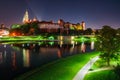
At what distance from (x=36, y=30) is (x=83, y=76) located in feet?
538

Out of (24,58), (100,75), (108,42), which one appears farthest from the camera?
(24,58)

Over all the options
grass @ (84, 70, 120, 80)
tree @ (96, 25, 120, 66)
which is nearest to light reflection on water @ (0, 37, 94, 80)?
grass @ (84, 70, 120, 80)

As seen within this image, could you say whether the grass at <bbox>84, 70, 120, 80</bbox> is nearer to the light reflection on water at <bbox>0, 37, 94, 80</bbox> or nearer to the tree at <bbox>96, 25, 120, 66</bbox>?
the tree at <bbox>96, 25, 120, 66</bbox>

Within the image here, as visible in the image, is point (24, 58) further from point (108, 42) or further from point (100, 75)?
point (100, 75)

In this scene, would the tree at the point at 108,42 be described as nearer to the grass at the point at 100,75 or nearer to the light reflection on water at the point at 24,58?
the grass at the point at 100,75

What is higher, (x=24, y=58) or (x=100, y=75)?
(x=100, y=75)

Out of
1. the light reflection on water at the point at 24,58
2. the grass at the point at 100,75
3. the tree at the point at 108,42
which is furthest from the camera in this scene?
the light reflection on water at the point at 24,58

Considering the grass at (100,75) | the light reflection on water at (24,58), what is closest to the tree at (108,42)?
the grass at (100,75)

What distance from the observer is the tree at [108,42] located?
2919cm

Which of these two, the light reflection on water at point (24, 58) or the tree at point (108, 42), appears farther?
the light reflection on water at point (24, 58)

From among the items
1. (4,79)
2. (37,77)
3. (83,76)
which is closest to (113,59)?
(83,76)

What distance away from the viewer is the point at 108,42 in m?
29.7

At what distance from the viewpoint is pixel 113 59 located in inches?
1283

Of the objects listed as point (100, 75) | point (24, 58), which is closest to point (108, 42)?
point (100, 75)
